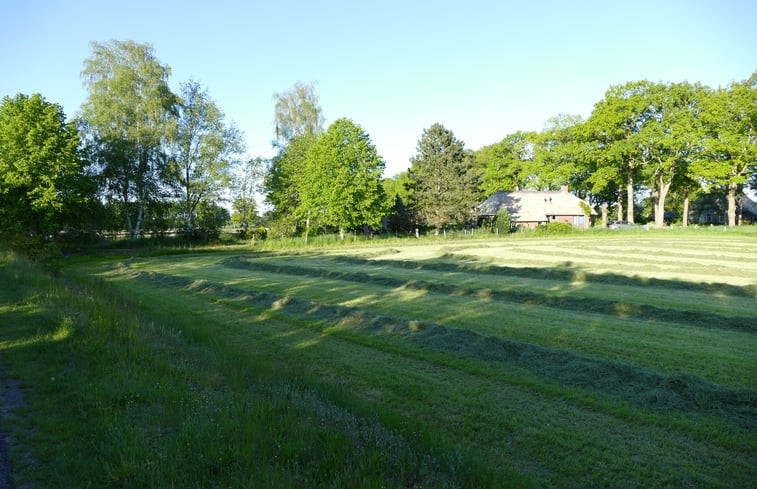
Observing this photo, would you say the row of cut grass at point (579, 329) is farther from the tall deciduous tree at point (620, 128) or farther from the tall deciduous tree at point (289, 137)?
the tall deciduous tree at point (620, 128)

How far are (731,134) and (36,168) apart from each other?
75.3 m

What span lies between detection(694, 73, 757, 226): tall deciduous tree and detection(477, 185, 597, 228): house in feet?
53.1

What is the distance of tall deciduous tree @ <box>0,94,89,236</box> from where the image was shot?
33.2 meters

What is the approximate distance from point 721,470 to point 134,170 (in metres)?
47.4

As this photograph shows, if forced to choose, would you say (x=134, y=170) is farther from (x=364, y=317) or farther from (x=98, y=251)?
(x=364, y=317)

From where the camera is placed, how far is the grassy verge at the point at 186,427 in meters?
3.76

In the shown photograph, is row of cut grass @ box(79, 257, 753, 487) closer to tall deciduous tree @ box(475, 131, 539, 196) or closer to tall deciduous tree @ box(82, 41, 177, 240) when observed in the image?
tall deciduous tree @ box(82, 41, 177, 240)

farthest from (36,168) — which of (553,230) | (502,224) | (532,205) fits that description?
(532,205)

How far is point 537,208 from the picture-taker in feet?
220

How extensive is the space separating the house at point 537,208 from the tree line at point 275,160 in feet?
16.5

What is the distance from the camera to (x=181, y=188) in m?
47.0

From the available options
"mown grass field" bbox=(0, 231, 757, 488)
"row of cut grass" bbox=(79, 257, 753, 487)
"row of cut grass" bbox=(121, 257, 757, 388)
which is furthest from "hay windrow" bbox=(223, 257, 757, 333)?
"row of cut grass" bbox=(79, 257, 753, 487)

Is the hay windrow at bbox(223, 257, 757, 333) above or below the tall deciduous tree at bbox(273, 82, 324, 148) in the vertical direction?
below

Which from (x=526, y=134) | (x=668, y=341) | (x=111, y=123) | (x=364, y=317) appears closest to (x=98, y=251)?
(x=111, y=123)
